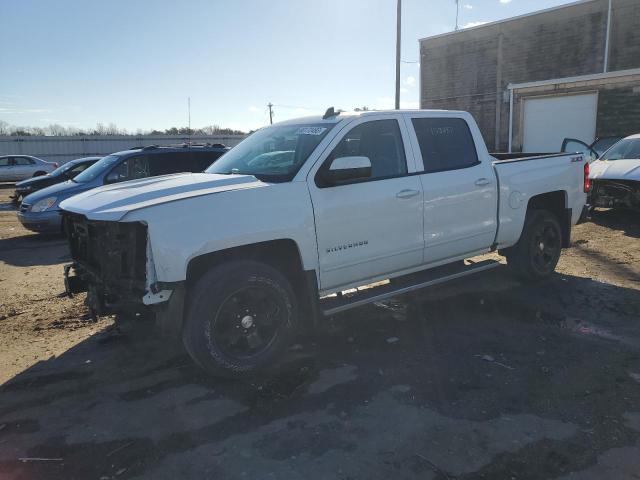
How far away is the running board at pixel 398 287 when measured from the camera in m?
4.36

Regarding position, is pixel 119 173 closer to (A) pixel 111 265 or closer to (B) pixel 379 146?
(A) pixel 111 265

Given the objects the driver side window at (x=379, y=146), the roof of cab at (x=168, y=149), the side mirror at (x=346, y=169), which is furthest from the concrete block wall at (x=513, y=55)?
the side mirror at (x=346, y=169)

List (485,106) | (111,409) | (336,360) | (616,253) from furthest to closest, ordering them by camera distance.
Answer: (485,106) → (616,253) → (336,360) → (111,409)

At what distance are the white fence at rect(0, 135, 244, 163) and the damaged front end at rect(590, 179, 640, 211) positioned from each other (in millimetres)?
27459

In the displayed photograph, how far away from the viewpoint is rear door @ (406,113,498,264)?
4957 mm

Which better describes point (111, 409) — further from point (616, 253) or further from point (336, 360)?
point (616, 253)

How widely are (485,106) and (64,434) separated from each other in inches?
1177

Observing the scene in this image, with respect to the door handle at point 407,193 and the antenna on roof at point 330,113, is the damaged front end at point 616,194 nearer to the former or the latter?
the door handle at point 407,193

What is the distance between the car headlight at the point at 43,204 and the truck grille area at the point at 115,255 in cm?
635

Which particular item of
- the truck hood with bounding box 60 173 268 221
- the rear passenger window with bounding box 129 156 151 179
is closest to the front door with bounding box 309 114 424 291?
the truck hood with bounding box 60 173 268 221

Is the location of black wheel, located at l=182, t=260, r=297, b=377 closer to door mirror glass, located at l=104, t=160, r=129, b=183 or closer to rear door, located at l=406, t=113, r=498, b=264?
rear door, located at l=406, t=113, r=498, b=264

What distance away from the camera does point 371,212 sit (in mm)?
4445

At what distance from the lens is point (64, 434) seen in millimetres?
3262

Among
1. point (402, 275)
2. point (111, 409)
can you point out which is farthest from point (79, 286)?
point (402, 275)
